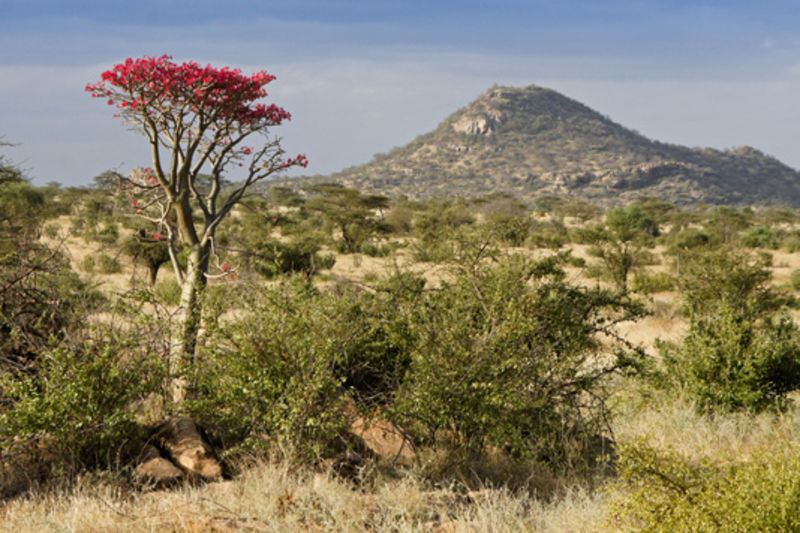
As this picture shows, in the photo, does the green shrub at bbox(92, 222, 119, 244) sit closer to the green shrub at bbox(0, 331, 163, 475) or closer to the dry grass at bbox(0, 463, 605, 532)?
the green shrub at bbox(0, 331, 163, 475)

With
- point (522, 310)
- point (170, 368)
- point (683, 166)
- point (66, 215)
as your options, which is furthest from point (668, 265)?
point (683, 166)

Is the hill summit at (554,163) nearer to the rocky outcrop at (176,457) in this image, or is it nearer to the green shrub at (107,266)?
the green shrub at (107,266)

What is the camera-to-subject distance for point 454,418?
508 cm

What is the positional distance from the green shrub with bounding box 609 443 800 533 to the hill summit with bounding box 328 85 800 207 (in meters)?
94.9

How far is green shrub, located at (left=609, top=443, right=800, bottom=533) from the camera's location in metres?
2.91

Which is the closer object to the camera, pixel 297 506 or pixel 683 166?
pixel 297 506

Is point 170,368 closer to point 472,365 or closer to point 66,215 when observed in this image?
point 472,365

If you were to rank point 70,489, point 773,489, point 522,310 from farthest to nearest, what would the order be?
point 522,310
point 70,489
point 773,489

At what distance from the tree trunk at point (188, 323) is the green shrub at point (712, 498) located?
357cm

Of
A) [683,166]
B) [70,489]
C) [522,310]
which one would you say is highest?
[683,166]

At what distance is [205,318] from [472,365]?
2.25m

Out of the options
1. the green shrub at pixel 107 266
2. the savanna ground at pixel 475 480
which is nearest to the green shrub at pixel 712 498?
the savanna ground at pixel 475 480

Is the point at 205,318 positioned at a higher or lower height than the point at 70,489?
higher

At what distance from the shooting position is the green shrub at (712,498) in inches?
115
